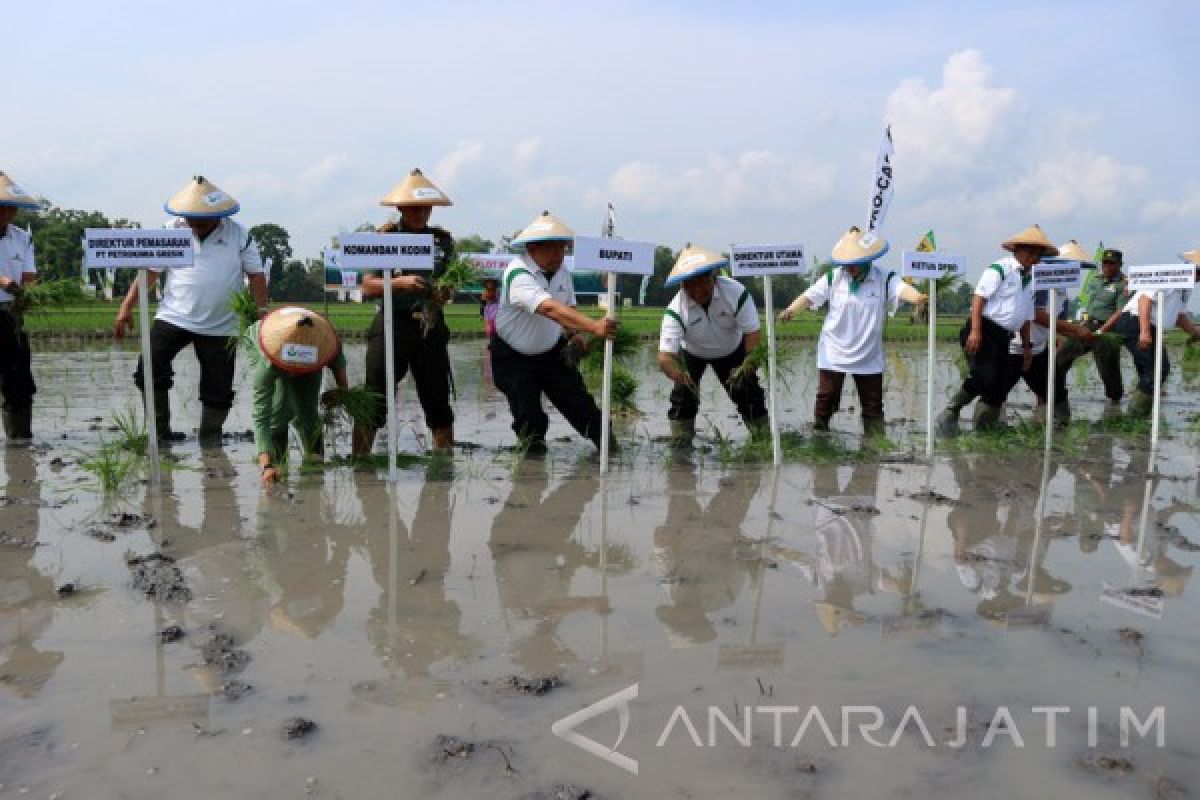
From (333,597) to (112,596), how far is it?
84 centimetres

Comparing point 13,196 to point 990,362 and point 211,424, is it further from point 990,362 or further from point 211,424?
point 990,362

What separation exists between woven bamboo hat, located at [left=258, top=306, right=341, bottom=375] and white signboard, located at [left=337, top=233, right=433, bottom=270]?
14.8 inches

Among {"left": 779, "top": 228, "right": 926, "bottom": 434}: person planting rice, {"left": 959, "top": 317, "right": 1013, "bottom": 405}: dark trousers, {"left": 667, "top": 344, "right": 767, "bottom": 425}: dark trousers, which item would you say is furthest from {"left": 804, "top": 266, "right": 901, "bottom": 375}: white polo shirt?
{"left": 959, "top": 317, "right": 1013, "bottom": 405}: dark trousers

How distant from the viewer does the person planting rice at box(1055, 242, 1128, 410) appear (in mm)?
9984

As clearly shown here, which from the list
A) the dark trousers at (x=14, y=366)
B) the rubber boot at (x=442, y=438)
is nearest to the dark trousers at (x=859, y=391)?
the rubber boot at (x=442, y=438)

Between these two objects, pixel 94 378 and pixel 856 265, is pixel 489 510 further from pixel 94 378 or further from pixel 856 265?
pixel 94 378

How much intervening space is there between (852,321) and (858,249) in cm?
56

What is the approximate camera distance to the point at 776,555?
460cm

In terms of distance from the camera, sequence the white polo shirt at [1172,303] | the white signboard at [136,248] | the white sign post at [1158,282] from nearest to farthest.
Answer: the white signboard at [136,248] → the white sign post at [1158,282] → the white polo shirt at [1172,303]

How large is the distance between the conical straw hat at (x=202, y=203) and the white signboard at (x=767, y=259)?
343cm

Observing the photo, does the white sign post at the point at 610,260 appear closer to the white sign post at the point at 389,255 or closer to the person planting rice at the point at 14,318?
the white sign post at the point at 389,255

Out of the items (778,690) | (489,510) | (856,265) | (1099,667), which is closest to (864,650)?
(778,690)

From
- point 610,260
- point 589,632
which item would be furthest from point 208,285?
point 589,632

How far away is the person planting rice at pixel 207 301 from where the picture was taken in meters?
6.94
